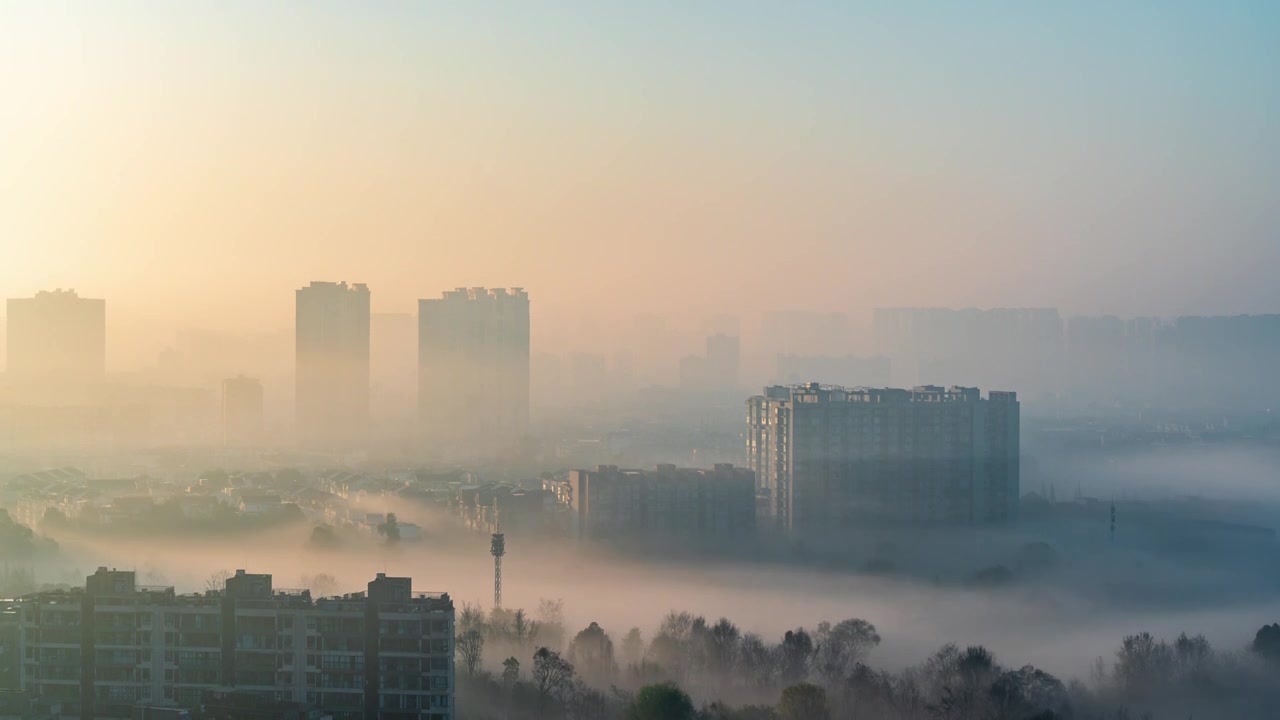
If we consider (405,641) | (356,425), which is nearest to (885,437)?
(405,641)

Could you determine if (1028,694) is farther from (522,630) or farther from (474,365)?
(474,365)

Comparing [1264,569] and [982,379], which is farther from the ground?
[982,379]

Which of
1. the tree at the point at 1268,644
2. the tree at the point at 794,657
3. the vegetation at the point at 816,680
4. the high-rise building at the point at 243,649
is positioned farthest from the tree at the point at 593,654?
the tree at the point at 1268,644

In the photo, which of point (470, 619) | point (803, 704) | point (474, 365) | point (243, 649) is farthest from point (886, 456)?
point (474, 365)

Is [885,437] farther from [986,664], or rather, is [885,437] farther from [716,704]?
[716,704]

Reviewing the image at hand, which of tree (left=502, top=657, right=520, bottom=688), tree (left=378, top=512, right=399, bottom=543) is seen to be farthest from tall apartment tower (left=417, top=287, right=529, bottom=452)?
tree (left=502, top=657, right=520, bottom=688)

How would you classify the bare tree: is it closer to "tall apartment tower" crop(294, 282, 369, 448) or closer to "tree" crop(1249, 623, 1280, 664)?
"tree" crop(1249, 623, 1280, 664)
